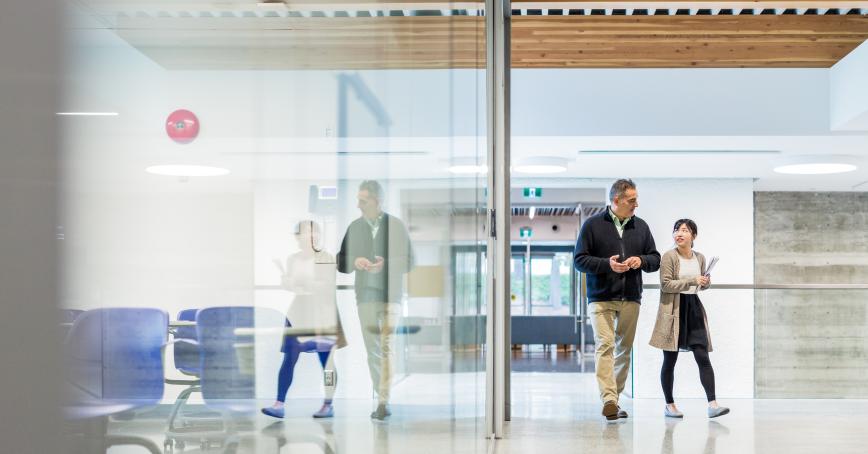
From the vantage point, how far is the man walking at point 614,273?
5621 mm

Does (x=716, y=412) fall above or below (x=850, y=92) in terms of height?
below

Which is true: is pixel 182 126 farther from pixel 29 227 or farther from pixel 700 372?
pixel 700 372

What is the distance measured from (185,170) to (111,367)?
8 centimetres

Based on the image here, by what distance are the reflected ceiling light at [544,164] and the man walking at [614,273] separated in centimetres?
294

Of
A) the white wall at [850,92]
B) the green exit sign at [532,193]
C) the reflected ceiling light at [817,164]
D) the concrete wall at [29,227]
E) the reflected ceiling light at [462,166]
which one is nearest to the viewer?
the concrete wall at [29,227]

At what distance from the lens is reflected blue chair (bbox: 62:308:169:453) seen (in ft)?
0.90

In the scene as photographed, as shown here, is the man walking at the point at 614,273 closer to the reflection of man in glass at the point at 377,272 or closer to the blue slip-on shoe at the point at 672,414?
the blue slip-on shoe at the point at 672,414

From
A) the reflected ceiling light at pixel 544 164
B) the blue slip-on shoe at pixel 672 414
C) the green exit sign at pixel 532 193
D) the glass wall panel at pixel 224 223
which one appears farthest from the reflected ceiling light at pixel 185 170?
the green exit sign at pixel 532 193

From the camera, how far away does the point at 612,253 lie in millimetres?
5734

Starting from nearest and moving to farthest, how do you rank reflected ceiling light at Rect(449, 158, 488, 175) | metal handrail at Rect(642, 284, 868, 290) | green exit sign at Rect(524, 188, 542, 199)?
1. reflected ceiling light at Rect(449, 158, 488, 175)
2. metal handrail at Rect(642, 284, 868, 290)
3. green exit sign at Rect(524, 188, 542, 199)

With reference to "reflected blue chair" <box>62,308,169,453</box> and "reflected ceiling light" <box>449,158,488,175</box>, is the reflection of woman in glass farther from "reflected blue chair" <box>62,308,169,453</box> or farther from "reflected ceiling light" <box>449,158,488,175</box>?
"reflected ceiling light" <box>449,158,488,175</box>

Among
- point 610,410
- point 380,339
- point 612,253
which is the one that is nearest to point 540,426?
point 610,410

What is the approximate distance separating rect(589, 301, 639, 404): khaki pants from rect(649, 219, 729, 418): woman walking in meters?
0.26

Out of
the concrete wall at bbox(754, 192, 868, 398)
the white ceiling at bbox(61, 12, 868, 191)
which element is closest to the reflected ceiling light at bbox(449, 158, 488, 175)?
the white ceiling at bbox(61, 12, 868, 191)
